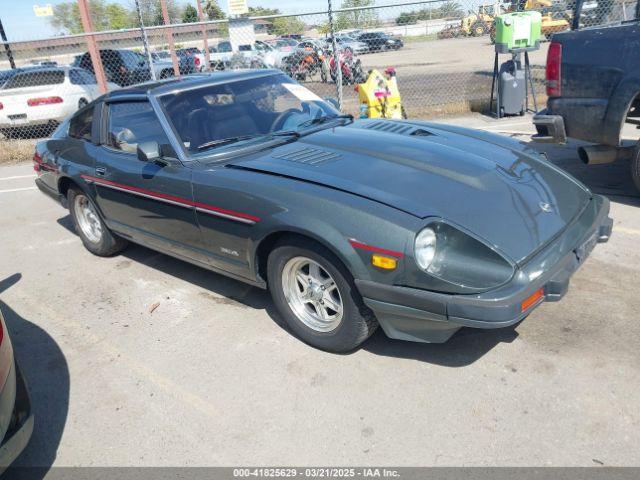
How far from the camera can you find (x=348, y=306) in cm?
297

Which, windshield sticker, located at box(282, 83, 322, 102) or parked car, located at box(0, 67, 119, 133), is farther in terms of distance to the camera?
parked car, located at box(0, 67, 119, 133)

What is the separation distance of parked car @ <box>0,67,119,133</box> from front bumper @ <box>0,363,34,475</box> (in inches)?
405

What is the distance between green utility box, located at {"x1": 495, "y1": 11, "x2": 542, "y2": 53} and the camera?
29.2 feet

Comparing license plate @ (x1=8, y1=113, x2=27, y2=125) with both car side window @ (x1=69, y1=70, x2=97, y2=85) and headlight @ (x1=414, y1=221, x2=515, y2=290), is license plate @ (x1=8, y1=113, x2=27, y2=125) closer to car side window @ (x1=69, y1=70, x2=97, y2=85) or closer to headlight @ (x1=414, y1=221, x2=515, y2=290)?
car side window @ (x1=69, y1=70, x2=97, y2=85)

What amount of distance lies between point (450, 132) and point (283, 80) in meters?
1.48

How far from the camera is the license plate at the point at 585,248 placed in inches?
118

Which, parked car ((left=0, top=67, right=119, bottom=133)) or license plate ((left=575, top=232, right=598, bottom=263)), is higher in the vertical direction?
parked car ((left=0, top=67, right=119, bottom=133))

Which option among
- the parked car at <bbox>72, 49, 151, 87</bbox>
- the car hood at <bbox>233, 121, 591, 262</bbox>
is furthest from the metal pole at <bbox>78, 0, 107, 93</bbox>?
the car hood at <bbox>233, 121, 591, 262</bbox>

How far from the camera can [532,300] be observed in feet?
8.80

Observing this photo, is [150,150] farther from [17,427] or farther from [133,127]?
[17,427]

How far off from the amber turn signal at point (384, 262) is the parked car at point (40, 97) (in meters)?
10.6

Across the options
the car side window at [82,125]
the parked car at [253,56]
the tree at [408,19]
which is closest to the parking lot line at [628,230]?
the car side window at [82,125]

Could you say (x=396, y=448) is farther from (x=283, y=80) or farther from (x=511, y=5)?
(x=511, y=5)

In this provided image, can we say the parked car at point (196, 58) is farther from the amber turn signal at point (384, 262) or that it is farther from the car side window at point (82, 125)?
the amber turn signal at point (384, 262)
